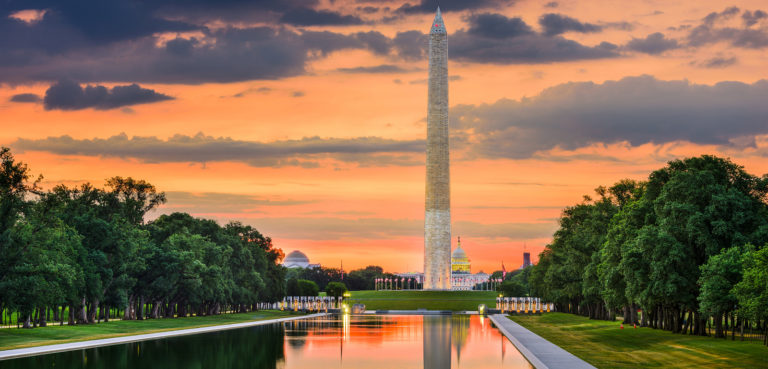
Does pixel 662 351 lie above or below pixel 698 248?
below

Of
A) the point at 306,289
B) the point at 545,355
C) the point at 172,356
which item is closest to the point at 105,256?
the point at 172,356

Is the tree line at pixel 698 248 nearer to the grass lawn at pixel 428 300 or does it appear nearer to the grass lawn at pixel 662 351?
the grass lawn at pixel 662 351

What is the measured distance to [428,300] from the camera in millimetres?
123938

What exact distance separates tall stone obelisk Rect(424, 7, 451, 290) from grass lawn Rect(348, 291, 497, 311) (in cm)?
383

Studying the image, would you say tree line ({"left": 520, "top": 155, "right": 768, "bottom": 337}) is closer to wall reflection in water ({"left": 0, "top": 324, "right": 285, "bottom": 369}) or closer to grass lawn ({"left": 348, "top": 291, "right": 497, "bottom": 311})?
wall reflection in water ({"left": 0, "top": 324, "right": 285, "bottom": 369})

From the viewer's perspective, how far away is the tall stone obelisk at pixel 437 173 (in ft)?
403

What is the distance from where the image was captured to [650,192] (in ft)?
188

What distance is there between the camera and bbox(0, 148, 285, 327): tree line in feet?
164

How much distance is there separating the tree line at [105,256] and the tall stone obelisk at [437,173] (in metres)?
27.4

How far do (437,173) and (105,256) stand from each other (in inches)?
2639

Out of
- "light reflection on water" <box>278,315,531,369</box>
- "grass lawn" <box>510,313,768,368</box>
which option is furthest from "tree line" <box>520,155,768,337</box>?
"light reflection on water" <box>278,315,531,369</box>

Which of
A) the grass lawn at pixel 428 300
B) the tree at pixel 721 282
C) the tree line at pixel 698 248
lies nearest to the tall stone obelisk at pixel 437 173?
the grass lawn at pixel 428 300

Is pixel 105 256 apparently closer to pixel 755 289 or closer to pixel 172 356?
pixel 172 356

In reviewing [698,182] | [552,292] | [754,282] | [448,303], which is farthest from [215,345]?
[448,303]
